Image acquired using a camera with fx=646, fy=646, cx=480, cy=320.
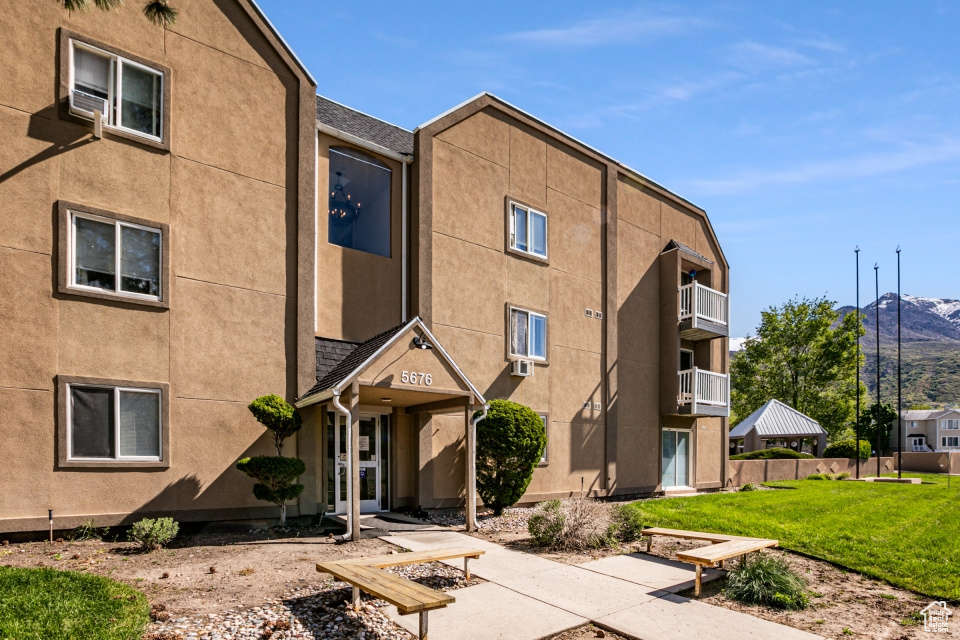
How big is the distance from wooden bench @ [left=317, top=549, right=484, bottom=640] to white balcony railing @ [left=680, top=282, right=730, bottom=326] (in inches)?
620

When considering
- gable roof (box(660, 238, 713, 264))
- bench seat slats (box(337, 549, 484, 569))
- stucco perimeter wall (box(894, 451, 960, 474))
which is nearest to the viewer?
bench seat slats (box(337, 549, 484, 569))

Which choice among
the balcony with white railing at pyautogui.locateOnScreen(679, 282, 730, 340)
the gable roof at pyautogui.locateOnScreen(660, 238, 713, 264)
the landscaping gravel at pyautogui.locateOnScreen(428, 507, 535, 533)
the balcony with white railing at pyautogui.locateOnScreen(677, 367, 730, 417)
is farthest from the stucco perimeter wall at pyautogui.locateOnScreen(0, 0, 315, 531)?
the gable roof at pyautogui.locateOnScreen(660, 238, 713, 264)

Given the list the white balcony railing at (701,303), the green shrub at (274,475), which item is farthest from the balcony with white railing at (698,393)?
the green shrub at (274,475)

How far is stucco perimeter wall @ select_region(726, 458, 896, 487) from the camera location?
26.1 meters

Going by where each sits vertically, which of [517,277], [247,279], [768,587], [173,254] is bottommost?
[768,587]

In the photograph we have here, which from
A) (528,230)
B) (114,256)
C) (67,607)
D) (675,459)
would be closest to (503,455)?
(528,230)

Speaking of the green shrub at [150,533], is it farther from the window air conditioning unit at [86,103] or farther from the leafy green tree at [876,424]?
the leafy green tree at [876,424]

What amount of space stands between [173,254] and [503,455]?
7.91m

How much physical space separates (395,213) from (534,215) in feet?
15.0

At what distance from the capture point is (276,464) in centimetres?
1139

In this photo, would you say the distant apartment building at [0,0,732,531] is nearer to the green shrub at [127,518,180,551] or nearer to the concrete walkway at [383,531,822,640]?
the green shrub at [127,518,180,551]

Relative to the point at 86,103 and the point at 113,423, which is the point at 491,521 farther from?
the point at 86,103

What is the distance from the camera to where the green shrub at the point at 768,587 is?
26.8 ft

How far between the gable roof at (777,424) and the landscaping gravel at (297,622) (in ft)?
117
